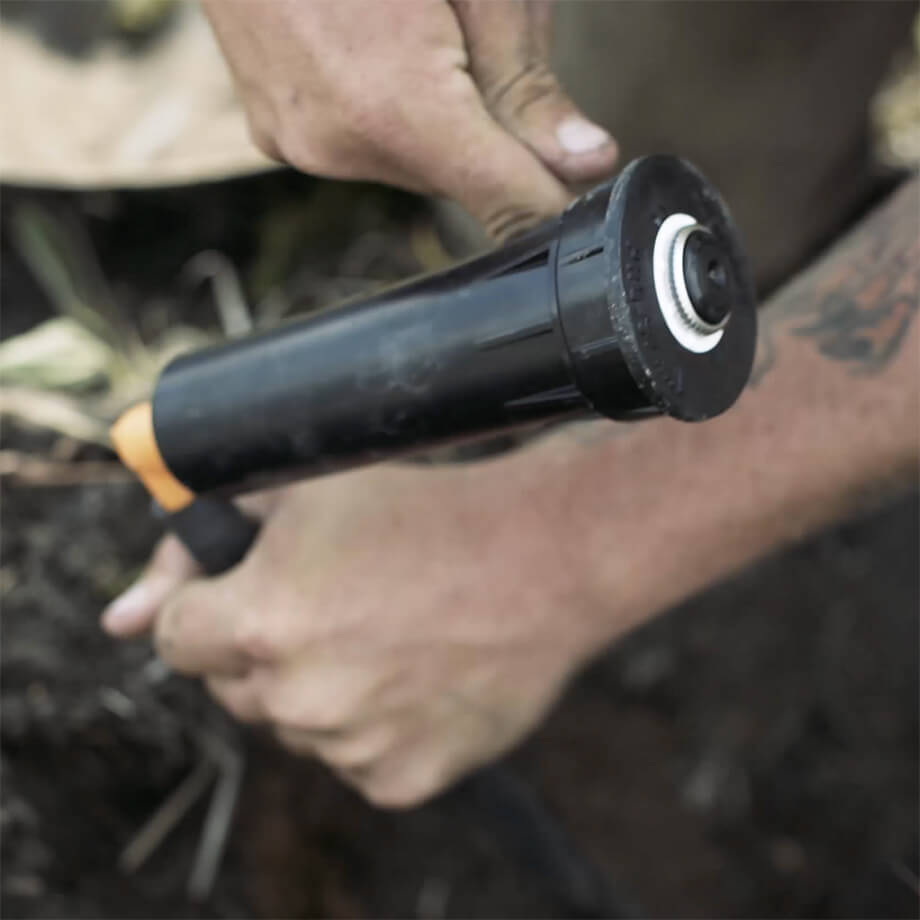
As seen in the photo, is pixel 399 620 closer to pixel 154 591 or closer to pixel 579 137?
pixel 154 591

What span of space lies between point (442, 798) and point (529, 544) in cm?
57

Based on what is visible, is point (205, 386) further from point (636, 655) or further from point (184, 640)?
point (636, 655)

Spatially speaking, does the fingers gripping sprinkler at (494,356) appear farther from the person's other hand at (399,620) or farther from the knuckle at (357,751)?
the knuckle at (357,751)

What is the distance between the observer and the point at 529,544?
2.93 feet

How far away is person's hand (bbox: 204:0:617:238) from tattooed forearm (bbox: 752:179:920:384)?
287 mm

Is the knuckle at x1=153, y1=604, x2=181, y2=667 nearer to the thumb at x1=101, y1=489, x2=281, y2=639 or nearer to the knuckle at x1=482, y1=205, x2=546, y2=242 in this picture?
the thumb at x1=101, y1=489, x2=281, y2=639

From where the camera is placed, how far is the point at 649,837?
1390 millimetres

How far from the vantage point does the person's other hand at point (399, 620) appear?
87cm

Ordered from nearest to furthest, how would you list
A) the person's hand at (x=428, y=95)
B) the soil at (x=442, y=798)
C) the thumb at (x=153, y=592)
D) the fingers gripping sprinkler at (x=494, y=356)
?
the fingers gripping sprinkler at (x=494, y=356)
the person's hand at (x=428, y=95)
the thumb at (x=153, y=592)
the soil at (x=442, y=798)

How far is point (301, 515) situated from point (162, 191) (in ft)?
2.48

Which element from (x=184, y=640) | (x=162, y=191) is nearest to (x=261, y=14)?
(x=184, y=640)

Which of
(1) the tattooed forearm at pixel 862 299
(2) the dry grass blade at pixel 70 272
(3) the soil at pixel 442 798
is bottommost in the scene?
(3) the soil at pixel 442 798

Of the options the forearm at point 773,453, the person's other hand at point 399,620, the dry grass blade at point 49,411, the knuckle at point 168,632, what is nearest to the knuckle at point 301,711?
the person's other hand at point 399,620

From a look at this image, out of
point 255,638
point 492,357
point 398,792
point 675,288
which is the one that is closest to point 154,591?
point 255,638
